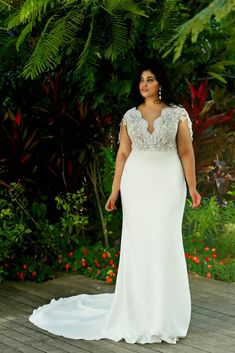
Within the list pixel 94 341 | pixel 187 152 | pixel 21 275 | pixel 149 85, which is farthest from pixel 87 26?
pixel 94 341

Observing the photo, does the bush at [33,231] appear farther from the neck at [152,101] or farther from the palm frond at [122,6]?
the palm frond at [122,6]

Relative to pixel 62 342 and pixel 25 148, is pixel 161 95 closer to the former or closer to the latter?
pixel 62 342

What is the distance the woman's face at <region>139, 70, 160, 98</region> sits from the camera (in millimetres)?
4035

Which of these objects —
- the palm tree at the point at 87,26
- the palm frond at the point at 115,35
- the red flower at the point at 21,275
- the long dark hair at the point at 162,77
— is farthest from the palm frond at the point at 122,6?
the red flower at the point at 21,275

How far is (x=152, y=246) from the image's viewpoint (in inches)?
158

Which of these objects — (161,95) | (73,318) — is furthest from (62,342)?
(161,95)

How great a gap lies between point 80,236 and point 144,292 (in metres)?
2.44

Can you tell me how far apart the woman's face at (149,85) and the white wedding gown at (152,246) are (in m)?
0.12

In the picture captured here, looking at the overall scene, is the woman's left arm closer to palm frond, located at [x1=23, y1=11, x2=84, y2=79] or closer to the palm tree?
the palm tree

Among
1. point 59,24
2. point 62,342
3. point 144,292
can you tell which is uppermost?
point 59,24

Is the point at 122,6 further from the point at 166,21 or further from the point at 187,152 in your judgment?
the point at 187,152

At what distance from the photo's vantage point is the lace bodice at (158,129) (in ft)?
13.2

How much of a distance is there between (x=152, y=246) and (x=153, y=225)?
0.40ft

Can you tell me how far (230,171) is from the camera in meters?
6.89
